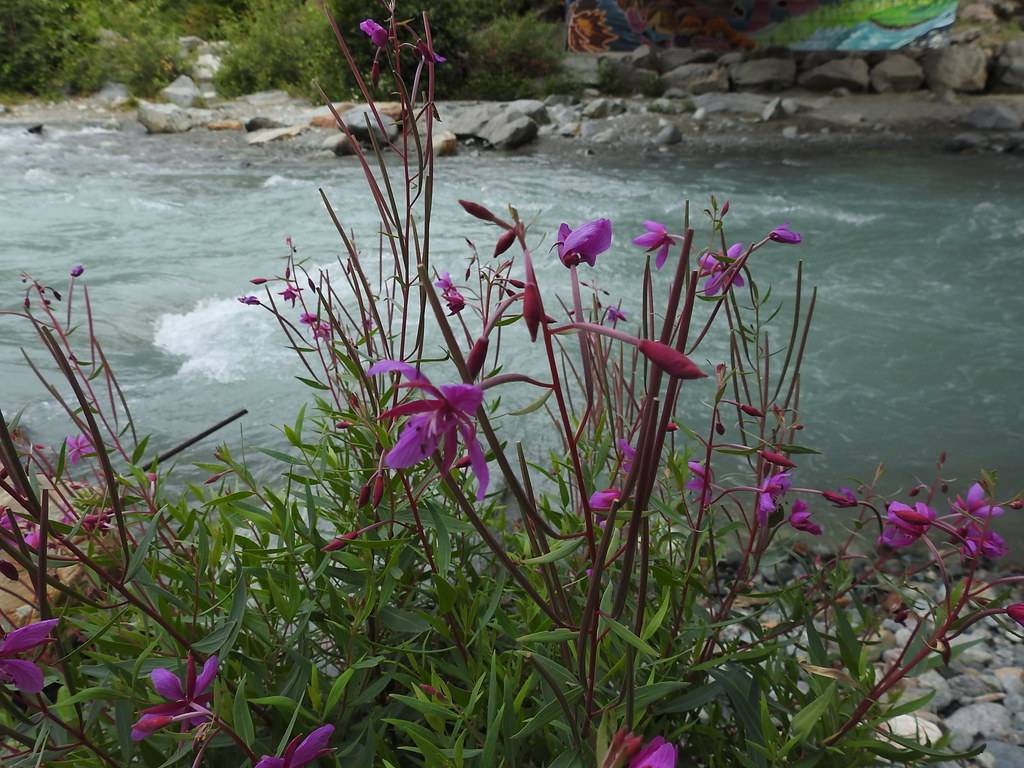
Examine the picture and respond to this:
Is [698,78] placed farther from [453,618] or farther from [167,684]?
[167,684]

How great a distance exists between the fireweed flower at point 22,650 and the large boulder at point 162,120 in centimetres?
1203

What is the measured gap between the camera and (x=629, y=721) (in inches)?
26.1

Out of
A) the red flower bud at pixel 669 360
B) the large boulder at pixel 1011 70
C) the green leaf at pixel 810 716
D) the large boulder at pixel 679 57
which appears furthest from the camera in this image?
the large boulder at pixel 679 57

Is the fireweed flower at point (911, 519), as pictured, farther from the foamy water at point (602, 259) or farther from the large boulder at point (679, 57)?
the large boulder at point (679, 57)

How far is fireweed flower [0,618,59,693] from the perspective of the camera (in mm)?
619

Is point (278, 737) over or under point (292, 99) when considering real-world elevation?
under

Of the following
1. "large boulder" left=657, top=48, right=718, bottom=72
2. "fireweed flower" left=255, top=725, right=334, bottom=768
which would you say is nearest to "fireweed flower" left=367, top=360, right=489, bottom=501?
"fireweed flower" left=255, top=725, right=334, bottom=768

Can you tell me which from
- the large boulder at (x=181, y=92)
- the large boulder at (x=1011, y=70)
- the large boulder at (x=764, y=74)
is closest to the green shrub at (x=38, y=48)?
the large boulder at (x=181, y=92)

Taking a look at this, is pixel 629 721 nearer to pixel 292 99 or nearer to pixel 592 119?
pixel 592 119

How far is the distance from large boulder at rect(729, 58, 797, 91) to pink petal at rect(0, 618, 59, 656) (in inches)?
581

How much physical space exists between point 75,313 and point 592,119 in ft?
28.2

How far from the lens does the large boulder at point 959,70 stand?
12172 millimetres

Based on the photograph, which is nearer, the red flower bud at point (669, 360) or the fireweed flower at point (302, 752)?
the red flower bud at point (669, 360)

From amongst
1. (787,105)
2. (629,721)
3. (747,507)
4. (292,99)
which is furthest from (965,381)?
(292,99)
